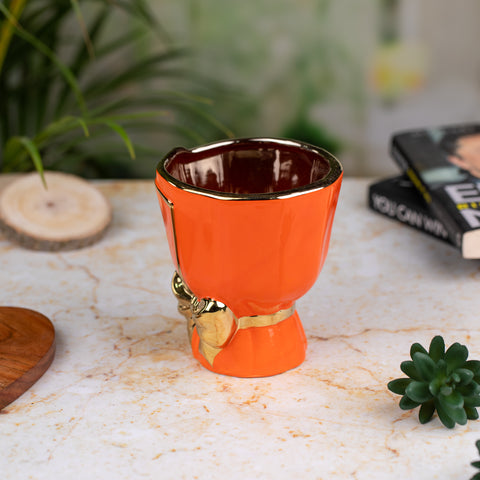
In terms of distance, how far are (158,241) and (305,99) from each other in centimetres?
62

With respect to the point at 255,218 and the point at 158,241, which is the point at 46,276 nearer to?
the point at 158,241

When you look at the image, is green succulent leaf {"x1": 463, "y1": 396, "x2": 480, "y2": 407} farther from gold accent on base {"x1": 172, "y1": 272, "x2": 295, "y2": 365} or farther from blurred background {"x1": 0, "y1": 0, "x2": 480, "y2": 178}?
blurred background {"x1": 0, "y1": 0, "x2": 480, "y2": 178}

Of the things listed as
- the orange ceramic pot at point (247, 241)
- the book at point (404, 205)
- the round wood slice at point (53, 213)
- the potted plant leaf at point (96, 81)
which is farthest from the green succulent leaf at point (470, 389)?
the potted plant leaf at point (96, 81)

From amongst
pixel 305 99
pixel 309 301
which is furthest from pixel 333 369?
pixel 305 99

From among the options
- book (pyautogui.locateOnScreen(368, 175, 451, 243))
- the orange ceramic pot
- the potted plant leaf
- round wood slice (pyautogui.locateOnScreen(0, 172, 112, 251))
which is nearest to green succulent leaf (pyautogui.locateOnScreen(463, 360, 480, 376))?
the orange ceramic pot

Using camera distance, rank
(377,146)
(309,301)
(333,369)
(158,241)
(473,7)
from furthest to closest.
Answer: (377,146)
(473,7)
(158,241)
(309,301)
(333,369)

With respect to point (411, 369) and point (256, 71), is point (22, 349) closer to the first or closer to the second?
point (411, 369)

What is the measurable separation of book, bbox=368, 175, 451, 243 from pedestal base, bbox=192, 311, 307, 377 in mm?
276

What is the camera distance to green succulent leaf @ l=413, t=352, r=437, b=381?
399 mm

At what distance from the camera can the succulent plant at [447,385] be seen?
397mm

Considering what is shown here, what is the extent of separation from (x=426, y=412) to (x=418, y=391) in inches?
1.0

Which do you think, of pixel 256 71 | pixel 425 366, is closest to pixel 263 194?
pixel 425 366

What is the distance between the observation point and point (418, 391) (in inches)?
15.8

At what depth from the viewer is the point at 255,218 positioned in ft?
1.34
